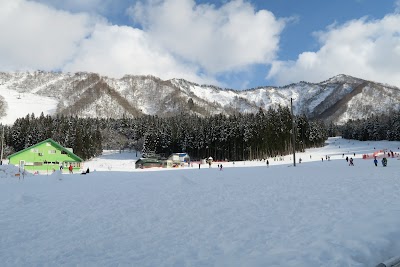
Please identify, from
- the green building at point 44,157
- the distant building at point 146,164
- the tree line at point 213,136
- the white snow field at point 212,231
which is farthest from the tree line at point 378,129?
the white snow field at point 212,231

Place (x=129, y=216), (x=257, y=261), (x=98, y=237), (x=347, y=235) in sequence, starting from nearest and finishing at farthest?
1. (x=257, y=261)
2. (x=347, y=235)
3. (x=98, y=237)
4. (x=129, y=216)

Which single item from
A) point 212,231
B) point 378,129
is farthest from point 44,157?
point 378,129

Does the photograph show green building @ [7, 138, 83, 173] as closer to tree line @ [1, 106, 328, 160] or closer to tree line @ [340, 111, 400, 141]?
tree line @ [1, 106, 328, 160]

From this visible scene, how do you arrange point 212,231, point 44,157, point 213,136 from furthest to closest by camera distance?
point 213,136
point 44,157
point 212,231

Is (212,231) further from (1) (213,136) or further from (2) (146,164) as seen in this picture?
(1) (213,136)

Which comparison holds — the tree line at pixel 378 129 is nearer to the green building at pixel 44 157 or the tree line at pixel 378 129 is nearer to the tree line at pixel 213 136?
the tree line at pixel 213 136

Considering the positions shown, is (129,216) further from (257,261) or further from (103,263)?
(257,261)

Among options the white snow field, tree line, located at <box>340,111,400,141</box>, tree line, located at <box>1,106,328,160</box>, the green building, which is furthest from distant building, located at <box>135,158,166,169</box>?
tree line, located at <box>340,111,400,141</box>

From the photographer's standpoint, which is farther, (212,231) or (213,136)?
(213,136)

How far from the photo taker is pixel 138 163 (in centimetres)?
7850

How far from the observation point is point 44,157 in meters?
68.1

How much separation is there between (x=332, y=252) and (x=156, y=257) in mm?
4228

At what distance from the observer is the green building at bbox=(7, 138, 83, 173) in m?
66.2

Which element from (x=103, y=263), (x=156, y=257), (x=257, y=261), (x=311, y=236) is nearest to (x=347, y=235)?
(x=311, y=236)
